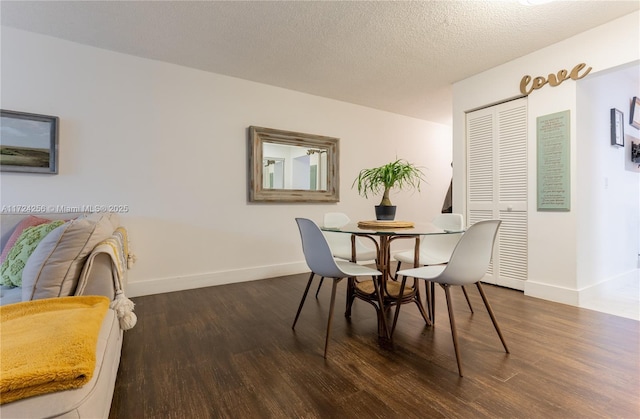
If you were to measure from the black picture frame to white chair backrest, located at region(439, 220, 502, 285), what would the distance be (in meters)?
3.30

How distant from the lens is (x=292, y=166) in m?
3.79

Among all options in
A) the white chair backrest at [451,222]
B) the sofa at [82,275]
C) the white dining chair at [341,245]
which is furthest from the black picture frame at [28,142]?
the white chair backrest at [451,222]

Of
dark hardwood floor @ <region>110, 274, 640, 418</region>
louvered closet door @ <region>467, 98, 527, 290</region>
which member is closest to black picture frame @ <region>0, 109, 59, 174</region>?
dark hardwood floor @ <region>110, 274, 640, 418</region>

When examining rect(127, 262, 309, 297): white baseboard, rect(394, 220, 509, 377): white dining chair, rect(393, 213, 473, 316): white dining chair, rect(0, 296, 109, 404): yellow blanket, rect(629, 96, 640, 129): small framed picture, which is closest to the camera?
rect(0, 296, 109, 404): yellow blanket

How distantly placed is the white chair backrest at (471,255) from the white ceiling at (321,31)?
175 cm

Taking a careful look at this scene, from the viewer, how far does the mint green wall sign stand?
8.78 ft

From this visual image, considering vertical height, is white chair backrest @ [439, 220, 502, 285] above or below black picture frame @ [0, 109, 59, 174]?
below

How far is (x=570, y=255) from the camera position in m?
2.67

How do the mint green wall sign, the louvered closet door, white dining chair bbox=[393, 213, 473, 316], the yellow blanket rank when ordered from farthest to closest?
the louvered closet door
the mint green wall sign
white dining chair bbox=[393, 213, 473, 316]
the yellow blanket

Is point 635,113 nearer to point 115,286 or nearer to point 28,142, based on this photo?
point 115,286

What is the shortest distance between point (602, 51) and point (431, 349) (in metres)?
2.90

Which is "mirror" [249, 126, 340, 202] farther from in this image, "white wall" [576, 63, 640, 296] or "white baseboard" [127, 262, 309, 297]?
"white wall" [576, 63, 640, 296]

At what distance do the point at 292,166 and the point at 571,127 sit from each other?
2.95 m

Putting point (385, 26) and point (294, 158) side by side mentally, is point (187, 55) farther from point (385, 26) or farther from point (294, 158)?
point (385, 26)
